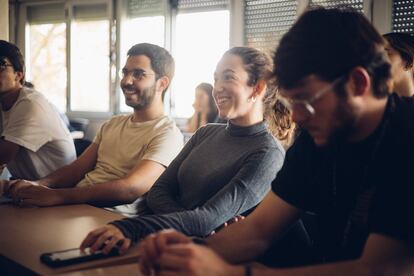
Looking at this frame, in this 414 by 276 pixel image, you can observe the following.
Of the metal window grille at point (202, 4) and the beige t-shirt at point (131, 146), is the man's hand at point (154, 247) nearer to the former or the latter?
the beige t-shirt at point (131, 146)

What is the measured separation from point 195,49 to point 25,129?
3.97 metres

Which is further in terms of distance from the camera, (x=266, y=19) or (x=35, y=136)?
(x=266, y=19)

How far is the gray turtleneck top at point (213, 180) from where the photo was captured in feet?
5.45

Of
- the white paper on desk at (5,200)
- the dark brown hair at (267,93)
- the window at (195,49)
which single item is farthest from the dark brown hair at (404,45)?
the window at (195,49)

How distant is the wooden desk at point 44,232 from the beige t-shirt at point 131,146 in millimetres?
553

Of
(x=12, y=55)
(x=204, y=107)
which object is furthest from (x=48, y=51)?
(x=12, y=55)

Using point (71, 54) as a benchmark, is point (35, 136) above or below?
below

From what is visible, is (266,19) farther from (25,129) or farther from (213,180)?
(213,180)

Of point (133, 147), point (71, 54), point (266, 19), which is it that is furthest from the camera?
point (71, 54)

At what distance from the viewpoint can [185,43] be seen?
21.1ft

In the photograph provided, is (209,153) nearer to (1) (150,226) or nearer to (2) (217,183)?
(2) (217,183)

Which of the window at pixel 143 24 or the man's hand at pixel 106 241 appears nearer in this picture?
the man's hand at pixel 106 241

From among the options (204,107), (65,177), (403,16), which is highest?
(403,16)

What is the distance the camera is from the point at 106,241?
134 cm
